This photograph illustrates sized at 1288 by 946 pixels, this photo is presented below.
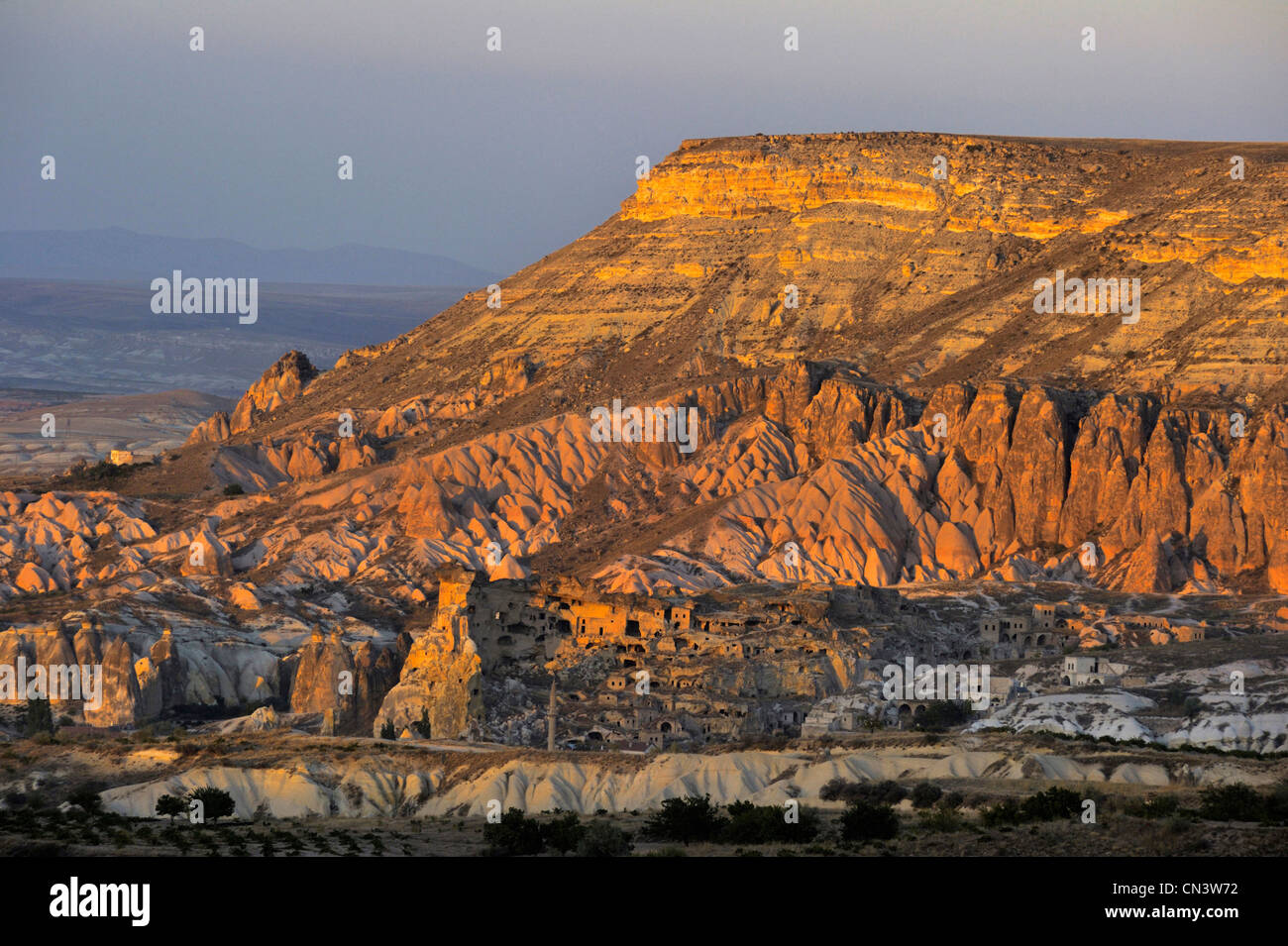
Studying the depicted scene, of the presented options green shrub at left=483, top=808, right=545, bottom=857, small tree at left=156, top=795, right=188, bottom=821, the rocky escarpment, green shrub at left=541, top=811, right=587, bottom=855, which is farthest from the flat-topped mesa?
green shrub at left=541, top=811, right=587, bottom=855

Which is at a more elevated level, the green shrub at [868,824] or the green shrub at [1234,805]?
the green shrub at [1234,805]

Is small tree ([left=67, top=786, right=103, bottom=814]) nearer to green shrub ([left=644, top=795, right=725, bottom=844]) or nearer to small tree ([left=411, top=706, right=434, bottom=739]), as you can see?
green shrub ([left=644, top=795, right=725, bottom=844])

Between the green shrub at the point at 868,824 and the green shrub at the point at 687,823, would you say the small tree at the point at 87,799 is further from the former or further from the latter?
the green shrub at the point at 868,824

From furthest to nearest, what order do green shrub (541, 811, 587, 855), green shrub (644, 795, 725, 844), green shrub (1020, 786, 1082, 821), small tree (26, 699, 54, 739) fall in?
small tree (26, 699, 54, 739), green shrub (644, 795, 725, 844), green shrub (1020, 786, 1082, 821), green shrub (541, 811, 587, 855)

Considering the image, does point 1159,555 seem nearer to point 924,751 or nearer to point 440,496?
point 440,496

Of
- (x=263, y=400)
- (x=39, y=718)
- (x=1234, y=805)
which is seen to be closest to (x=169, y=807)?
(x=1234, y=805)

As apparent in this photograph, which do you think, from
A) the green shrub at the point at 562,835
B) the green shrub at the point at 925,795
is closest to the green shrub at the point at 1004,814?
the green shrub at the point at 925,795

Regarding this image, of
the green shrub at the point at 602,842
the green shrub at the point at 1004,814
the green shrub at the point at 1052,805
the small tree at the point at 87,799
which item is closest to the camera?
the green shrub at the point at 602,842
